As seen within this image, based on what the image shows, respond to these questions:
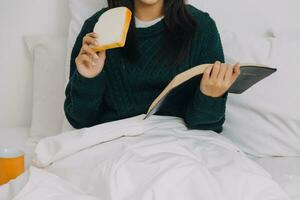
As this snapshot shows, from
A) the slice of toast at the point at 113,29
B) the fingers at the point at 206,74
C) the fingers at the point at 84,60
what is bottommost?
the fingers at the point at 84,60

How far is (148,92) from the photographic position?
119cm

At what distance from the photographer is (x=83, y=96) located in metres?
1.14

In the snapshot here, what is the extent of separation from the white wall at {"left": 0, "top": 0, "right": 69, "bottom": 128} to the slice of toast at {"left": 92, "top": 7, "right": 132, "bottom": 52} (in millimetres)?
453

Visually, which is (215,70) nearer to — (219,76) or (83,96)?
(219,76)

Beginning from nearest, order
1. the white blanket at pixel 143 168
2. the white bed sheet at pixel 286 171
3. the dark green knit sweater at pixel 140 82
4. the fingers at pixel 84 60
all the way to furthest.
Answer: the white blanket at pixel 143 168, the white bed sheet at pixel 286 171, the fingers at pixel 84 60, the dark green knit sweater at pixel 140 82

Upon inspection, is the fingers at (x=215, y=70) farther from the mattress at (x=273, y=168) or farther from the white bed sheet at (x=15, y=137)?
the white bed sheet at (x=15, y=137)

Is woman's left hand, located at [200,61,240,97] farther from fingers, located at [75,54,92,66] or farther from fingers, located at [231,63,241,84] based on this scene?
fingers, located at [75,54,92,66]

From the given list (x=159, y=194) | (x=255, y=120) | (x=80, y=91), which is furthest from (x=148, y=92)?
(x=159, y=194)

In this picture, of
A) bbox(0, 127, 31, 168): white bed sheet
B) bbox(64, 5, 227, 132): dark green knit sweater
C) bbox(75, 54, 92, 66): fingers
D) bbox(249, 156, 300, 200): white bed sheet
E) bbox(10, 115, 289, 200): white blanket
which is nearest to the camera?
bbox(10, 115, 289, 200): white blanket

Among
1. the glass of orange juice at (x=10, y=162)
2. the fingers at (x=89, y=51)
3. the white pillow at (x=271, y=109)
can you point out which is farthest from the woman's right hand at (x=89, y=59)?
the white pillow at (x=271, y=109)

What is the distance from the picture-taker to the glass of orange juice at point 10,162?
3.42 feet

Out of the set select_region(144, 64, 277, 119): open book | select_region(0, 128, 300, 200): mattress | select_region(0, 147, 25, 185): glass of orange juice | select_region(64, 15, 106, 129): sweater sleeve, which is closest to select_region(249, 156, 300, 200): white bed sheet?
select_region(0, 128, 300, 200): mattress

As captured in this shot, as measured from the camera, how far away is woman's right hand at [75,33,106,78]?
1.04 m

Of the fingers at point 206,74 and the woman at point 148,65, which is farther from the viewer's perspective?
the woman at point 148,65
